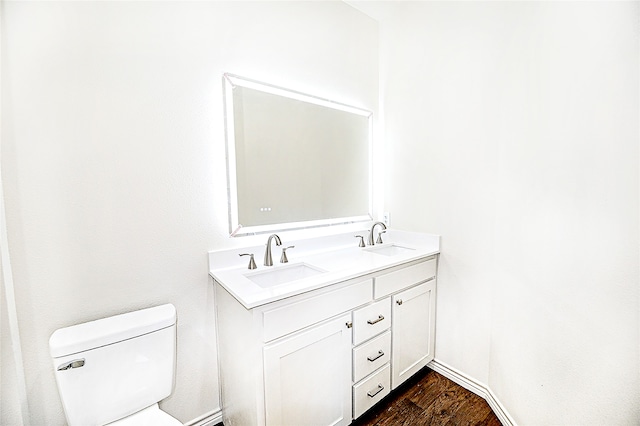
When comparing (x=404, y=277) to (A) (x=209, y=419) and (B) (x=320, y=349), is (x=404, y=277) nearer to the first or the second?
(B) (x=320, y=349)

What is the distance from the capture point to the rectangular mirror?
1.58 m

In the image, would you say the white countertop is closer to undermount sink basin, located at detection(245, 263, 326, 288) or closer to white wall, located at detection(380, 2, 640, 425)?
undermount sink basin, located at detection(245, 263, 326, 288)

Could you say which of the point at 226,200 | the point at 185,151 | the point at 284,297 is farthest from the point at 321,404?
the point at 185,151

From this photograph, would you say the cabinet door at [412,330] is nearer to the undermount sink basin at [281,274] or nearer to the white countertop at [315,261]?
the white countertop at [315,261]

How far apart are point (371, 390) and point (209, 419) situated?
90 centimetres

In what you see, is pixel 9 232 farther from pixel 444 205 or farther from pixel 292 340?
pixel 444 205

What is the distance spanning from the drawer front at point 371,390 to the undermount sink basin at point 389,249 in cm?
75

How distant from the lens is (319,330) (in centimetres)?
133

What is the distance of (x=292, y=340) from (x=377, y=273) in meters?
0.58

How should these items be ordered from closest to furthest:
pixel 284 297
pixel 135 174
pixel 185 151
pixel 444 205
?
1. pixel 284 297
2. pixel 135 174
3. pixel 185 151
4. pixel 444 205

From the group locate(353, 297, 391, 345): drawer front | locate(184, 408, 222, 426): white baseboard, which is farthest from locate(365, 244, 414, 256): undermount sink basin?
locate(184, 408, 222, 426): white baseboard

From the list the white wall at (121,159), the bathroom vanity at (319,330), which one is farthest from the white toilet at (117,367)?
the bathroom vanity at (319,330)

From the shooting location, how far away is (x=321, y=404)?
1361 mm

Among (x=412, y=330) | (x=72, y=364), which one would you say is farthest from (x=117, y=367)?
(x=412, y=330)
